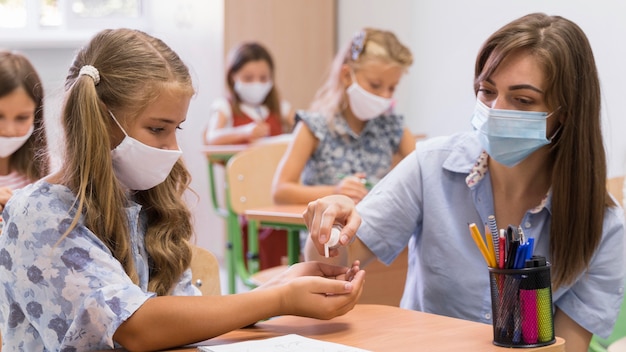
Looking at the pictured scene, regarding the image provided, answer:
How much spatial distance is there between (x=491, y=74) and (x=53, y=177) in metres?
0.82

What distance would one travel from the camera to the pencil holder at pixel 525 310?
1.26 metres

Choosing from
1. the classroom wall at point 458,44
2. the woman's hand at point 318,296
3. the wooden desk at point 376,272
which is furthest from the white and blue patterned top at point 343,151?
the woman's hand at point 318,296

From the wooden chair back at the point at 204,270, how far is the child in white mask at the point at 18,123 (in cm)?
88

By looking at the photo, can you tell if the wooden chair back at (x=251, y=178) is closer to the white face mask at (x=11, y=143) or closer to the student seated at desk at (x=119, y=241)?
the white face mask at (x=11, y=143)

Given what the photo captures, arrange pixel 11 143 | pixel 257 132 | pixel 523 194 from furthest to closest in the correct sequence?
pixel 257 132 < pixel 11 143 < pixel 523 194

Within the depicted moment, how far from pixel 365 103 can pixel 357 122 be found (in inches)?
5.2

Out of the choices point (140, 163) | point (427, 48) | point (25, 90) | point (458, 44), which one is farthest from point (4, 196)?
point (427, 48)

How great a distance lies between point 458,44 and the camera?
4.53 metres

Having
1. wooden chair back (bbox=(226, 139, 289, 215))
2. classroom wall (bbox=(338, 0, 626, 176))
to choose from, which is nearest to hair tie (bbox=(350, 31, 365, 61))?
wooden chair back (bbox=(226, 139, 289, 215))

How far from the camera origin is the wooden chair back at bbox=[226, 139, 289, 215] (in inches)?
128

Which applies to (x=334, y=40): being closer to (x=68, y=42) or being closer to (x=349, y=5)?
(x=349, y=5)

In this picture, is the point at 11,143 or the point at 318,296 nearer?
the point at 318,296

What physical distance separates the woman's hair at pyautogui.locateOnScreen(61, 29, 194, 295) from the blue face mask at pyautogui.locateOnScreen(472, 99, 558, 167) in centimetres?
57

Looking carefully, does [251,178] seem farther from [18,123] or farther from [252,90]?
[252,90]
